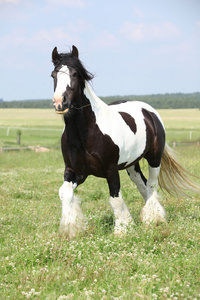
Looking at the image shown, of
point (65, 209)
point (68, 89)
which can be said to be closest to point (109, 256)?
point (65, 209)

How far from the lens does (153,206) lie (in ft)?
24.1

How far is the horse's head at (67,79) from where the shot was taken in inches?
206

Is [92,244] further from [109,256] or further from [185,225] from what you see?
[185,225]

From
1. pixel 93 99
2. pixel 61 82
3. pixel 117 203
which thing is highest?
pixel 61 82

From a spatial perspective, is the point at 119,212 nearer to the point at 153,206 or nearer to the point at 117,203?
the point at 117,203

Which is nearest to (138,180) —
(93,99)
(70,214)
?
(70,214)

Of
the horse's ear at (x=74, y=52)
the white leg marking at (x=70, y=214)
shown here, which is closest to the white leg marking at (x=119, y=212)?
the white leg marking at (x=70, y=214)

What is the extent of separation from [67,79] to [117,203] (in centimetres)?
215

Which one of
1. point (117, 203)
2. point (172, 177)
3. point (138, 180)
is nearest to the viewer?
point (117, 203)

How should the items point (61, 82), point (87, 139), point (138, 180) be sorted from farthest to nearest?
point (138, 180) < point (87, 139) < point (61, 82)

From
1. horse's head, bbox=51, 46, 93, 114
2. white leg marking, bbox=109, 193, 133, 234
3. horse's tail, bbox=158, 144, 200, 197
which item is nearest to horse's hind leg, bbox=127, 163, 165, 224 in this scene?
horse's tail, bbox=158, 144, 200, 197

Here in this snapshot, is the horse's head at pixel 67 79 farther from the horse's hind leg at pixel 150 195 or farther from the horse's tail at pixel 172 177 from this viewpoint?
the horse's tail at pixel 172 177

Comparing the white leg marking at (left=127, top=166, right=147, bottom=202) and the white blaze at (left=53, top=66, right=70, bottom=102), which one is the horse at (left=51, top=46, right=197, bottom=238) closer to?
the white blaze at (left=53, top=66, right=70, bottom=102)

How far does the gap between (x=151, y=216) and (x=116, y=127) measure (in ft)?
6.23
